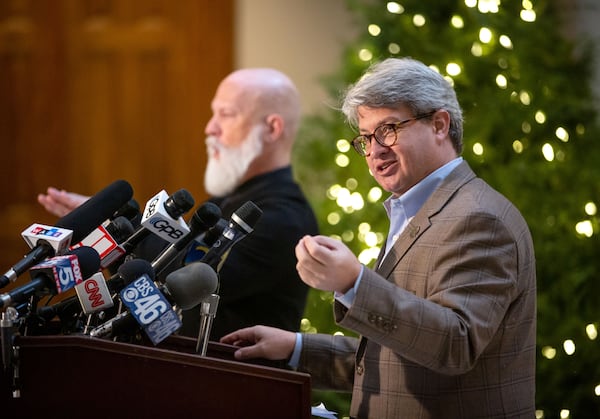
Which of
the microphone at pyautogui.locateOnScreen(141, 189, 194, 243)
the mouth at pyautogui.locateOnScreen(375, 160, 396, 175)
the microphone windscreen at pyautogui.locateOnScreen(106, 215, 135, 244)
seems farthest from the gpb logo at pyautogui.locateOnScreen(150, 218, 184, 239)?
the mouth at pyautogui.locateOnScreen(375, 160, 396, 175)

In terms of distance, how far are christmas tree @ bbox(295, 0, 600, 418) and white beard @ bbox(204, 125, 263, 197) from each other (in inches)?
15.0

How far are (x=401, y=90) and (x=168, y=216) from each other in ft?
1.65

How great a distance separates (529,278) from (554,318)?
1.53 metres

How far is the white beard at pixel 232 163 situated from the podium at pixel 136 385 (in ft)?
4.85

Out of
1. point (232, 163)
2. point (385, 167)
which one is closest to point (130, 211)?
point (385, 167)

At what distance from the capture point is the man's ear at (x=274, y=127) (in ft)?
9.46

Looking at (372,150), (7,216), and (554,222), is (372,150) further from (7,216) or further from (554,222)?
(7,216)

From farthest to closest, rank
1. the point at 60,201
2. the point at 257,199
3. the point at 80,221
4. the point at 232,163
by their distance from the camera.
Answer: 1. the point at 232,163
2. the point at 257,199
3. the point at 60,201
4. the point at 80,221

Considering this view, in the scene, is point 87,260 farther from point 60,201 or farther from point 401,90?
point 60,201

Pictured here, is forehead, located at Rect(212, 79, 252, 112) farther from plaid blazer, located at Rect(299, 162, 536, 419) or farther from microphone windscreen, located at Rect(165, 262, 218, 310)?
microphone windscreen, located at Rect(165, 262, 218, 310)

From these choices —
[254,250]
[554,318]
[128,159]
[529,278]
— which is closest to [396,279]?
[529,278]

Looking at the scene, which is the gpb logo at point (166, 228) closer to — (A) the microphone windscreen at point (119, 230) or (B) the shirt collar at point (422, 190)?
(A) the microphone windscreen at point (119, 230)

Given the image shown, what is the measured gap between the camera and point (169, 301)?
154 cm

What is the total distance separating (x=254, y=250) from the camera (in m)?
2.52
